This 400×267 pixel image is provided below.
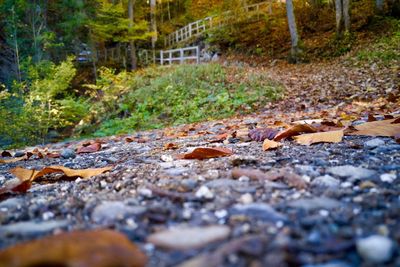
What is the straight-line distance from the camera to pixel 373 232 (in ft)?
2.69

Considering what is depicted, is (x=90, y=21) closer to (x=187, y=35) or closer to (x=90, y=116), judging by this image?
(x=187, y=35)

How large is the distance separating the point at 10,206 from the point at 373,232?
1195 mm

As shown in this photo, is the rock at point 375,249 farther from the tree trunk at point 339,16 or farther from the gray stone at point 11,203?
the tree trunk at point 339,16

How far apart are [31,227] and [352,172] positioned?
114 centimetres

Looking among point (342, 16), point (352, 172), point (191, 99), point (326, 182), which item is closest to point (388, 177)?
point (352, 172)

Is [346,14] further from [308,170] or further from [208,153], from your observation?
[308,170]

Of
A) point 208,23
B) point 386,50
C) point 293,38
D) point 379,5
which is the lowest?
point 386,50

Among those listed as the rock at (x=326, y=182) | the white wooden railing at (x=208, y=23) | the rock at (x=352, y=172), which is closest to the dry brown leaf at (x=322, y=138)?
the rock at (x=352, y=172)

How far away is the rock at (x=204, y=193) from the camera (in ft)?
3.80

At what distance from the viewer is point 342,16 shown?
14.7 m

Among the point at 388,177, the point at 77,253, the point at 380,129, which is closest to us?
the point at 77,253

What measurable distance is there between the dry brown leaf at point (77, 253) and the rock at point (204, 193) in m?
0.44

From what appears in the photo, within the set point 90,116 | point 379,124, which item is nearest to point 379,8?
point 90,116

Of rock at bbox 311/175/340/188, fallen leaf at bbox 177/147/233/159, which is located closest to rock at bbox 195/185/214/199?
rock at bbox 311/175/340/188
